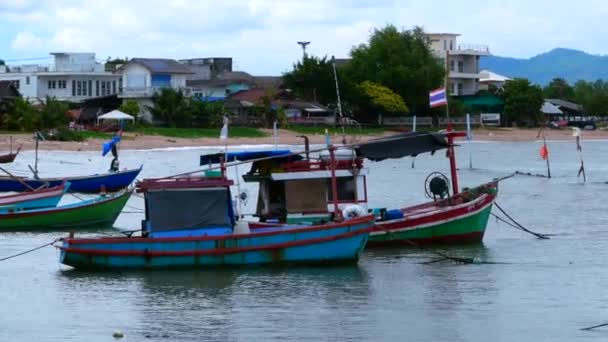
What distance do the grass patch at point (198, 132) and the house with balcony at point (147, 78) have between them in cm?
634

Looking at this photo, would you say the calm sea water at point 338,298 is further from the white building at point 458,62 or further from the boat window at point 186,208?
the white building at point 458,62

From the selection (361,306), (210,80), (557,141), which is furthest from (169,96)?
(361,306)

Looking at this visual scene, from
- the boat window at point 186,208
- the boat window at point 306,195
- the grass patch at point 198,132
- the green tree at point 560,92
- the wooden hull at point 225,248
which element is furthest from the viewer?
the green tree at point 560,92

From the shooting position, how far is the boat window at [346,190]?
87.9ft

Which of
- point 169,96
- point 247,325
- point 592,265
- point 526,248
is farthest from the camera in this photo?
point 169,96

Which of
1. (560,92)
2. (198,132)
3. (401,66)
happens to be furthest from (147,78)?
(560,92)

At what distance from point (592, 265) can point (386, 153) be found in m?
5.45

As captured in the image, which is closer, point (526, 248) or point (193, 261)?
point (193, 261)

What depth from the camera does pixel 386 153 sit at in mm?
25844

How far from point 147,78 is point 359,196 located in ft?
223

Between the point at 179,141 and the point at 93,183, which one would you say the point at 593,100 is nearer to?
the point at 179,141

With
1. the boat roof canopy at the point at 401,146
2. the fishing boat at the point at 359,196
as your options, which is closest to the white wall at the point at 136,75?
the fishing boat at the point at 359,196

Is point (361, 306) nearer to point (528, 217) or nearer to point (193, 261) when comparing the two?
point (193, 261)

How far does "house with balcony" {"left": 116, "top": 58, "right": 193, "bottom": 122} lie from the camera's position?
8969 cm
